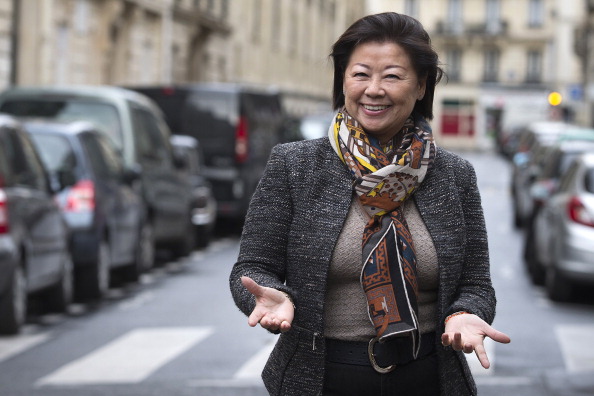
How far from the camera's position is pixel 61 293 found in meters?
12.7

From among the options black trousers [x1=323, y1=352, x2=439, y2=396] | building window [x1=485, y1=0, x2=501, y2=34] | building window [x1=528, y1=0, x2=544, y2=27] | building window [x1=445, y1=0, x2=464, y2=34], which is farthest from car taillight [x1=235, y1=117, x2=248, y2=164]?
building window [x1=528, y1=0, x2=544, y2=27]

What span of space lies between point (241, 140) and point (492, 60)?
72.1 metres

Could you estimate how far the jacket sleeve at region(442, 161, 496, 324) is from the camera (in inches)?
153

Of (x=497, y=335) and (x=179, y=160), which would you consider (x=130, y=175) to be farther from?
(x=497, y=335)

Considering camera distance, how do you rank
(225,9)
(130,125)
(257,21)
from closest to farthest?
1. (130,125)
2. (225,9)
3. (257,21)

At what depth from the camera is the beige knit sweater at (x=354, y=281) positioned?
3.75 m

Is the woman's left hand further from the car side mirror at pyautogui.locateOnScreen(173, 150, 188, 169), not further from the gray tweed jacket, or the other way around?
the car side mirror at pyautogui.locateOnScreen(173, 150, 188, 169)

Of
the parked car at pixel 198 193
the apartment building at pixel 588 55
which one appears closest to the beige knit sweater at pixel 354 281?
the parked car at pixel 198 193

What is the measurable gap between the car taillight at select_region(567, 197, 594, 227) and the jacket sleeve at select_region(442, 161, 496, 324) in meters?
9.98

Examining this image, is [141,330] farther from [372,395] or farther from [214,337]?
[372,395]

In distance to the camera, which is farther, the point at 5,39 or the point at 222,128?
the point at 5,39

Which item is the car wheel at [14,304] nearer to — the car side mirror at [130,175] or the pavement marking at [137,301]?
the pavement marking at [137,301]

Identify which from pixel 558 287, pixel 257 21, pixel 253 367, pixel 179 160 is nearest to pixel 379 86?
pixel 253 367

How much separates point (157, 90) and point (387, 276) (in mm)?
18215
